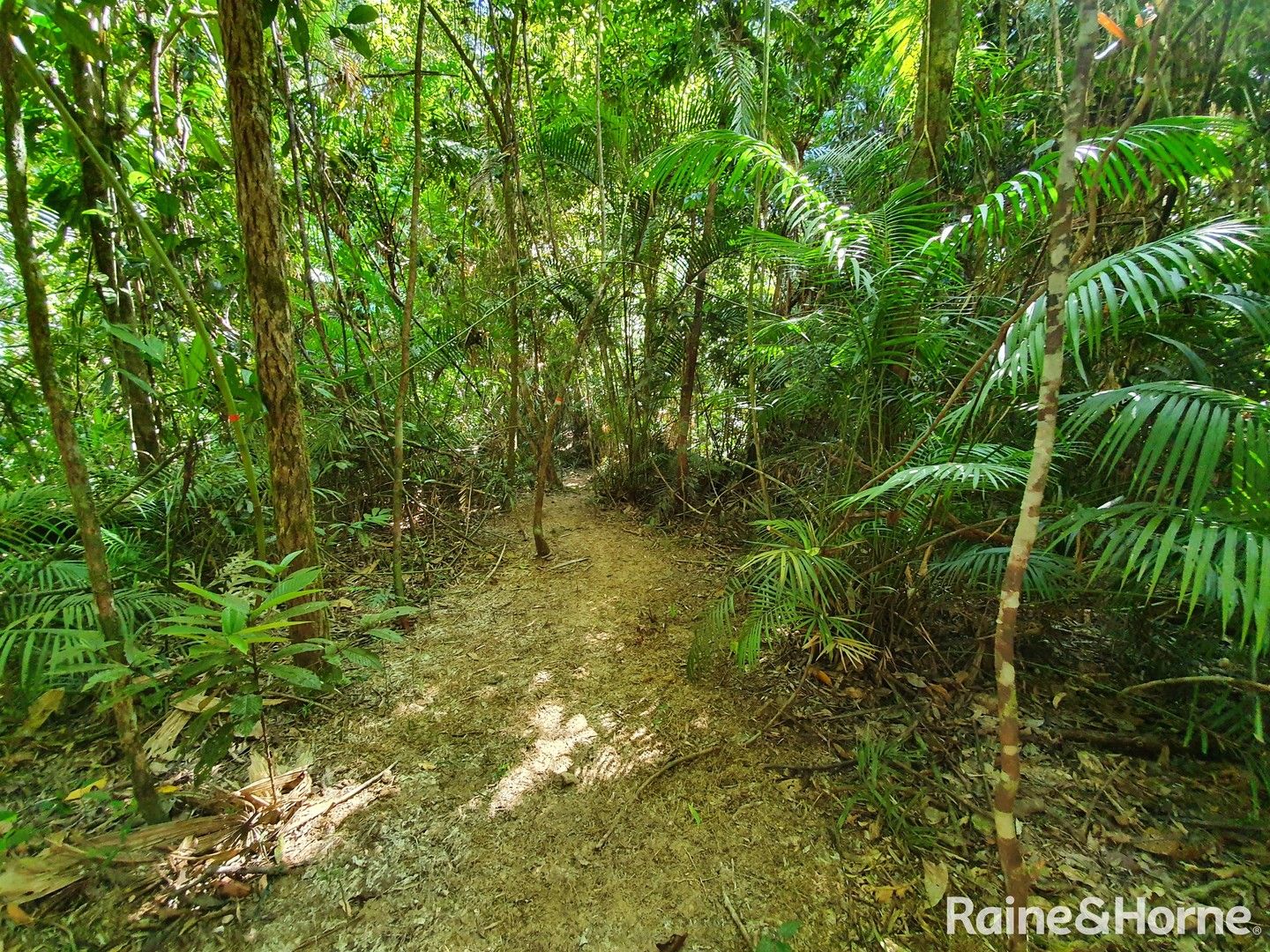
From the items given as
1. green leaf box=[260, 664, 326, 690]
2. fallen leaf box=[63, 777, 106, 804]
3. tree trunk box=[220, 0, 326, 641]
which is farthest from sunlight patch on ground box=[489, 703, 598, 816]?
fallen leaf box=[63, 777, 106, 804]

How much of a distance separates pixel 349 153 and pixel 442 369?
5.29ft

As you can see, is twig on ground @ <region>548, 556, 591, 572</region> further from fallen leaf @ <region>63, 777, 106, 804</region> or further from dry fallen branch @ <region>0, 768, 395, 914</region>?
Result: fallen leaf @ <region>63, 777, 106, 804</region>

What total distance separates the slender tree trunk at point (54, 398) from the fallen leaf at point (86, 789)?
338mm

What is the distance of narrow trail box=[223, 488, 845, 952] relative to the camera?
4.18 ft

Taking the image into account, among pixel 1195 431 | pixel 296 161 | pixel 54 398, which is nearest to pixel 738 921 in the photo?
pixel 1195 431

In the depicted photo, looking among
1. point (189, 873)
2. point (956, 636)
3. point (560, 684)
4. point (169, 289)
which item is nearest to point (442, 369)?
point (169, 289)

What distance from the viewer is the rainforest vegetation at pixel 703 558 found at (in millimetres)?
1246

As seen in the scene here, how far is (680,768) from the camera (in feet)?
5.77

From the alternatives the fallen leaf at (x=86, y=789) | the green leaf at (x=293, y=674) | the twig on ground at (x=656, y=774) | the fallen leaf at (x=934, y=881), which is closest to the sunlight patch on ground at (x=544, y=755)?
the twig on ground at (x=656, y=774)

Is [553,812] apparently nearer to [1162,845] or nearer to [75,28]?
[1162,845]

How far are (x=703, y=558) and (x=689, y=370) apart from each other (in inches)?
55.3

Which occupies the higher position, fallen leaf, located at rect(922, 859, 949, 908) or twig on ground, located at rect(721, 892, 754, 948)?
fallen leaf, located at rect(922, 859, 949, 908)

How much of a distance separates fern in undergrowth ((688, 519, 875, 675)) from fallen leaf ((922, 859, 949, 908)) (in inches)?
23.1

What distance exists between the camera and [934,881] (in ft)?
4.40
